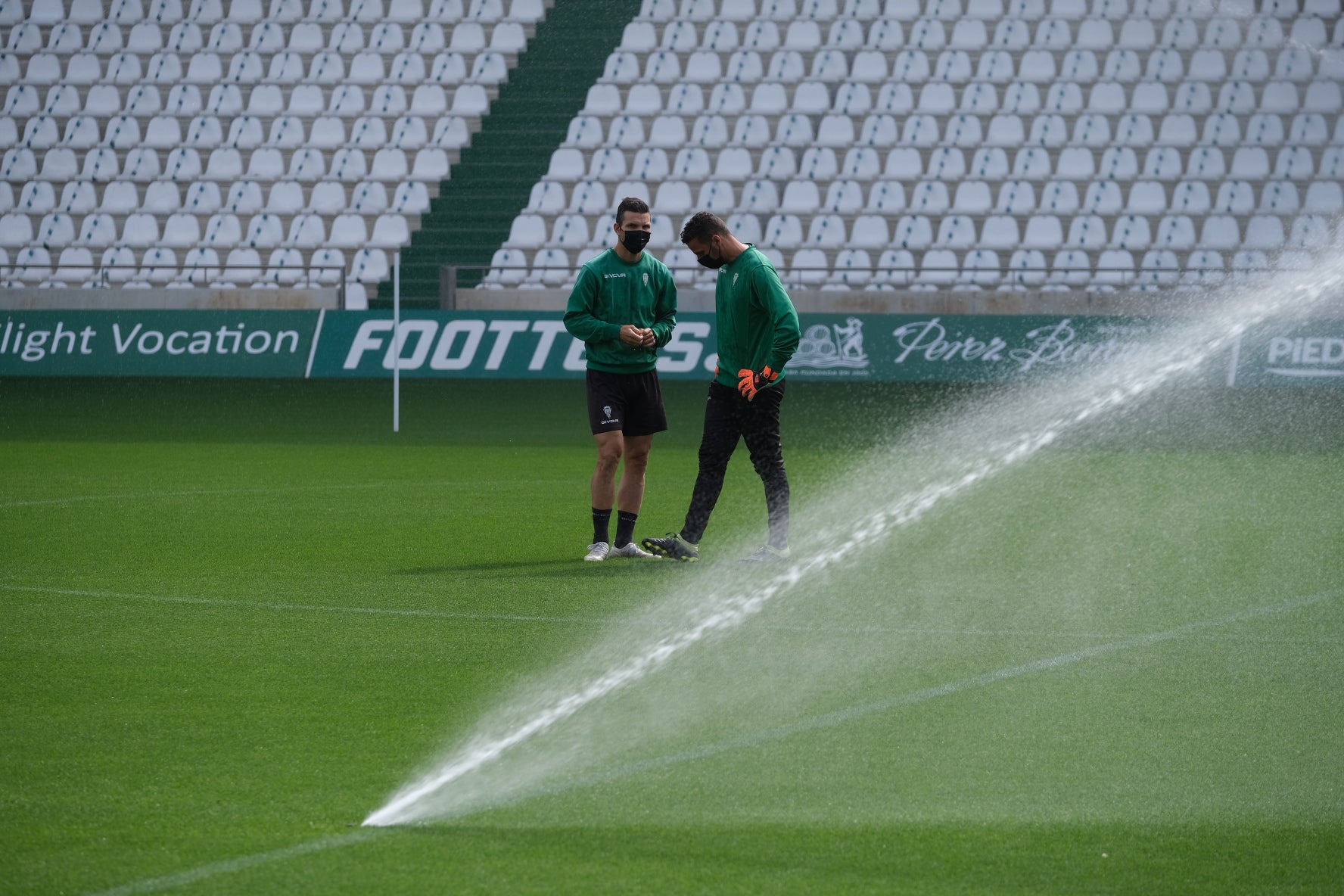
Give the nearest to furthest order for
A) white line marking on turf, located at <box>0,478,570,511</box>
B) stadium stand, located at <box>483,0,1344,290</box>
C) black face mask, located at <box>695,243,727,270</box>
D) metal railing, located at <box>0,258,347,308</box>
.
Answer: black face mask, located at <box>695,243,727,270</box> < white line marking on turf, located at <box>0,478,570,511</box> < stadium stand, located at <box>483,0,1344,290</box> < metal railing, located at <box>0,258,347,308</box>

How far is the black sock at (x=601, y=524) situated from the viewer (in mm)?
8625

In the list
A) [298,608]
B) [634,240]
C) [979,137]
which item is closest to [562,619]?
[298,608]

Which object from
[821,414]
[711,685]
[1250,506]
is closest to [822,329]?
[821,414]

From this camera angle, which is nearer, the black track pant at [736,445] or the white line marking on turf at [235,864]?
the white line marking on turf at [235,864]

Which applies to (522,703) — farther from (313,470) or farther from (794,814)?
(313,470)

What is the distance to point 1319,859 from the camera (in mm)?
3832

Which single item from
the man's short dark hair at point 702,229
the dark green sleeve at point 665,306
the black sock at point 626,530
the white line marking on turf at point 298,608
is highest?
the man's short dark hair at point 702,229

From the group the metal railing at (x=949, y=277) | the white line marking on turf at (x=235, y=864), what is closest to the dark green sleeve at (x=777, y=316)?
the white line marking on turf at (x=235, y=864)

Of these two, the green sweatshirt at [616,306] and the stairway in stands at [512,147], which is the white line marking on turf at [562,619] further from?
the stairway in stands at [512,147]

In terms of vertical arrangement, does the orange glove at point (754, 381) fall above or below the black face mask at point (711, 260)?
below

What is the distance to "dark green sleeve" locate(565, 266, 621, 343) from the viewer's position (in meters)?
8.48

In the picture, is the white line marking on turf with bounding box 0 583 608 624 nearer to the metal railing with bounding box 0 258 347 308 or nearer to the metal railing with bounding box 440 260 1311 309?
the metal railing with bounding box 440 260 1311 309

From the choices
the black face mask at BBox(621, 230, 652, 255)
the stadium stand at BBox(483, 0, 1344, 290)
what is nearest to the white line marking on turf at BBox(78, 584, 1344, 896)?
the black face mask at BBox(621, 230, 652, 255)

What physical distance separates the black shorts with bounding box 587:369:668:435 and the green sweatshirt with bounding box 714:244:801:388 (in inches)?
15.2
